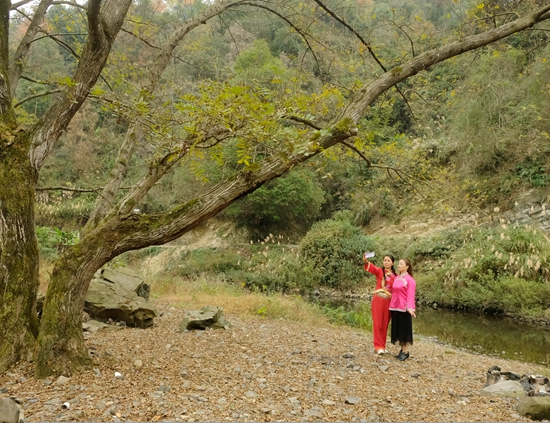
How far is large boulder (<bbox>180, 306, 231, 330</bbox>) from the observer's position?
672cm

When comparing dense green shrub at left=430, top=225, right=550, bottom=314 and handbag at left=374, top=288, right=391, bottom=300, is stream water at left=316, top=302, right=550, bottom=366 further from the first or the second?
handbag at left=374, top=288, right=391, bottom=300

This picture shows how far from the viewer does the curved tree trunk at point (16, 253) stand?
4.02 m

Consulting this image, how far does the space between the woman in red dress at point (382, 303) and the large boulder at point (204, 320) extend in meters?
2.37

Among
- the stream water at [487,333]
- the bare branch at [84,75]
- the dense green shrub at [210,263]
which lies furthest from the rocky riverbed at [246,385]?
the dense green shrub at [210,263]

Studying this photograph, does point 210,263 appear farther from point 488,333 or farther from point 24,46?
point 24,46

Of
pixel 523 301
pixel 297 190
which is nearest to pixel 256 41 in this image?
pixel 297 190

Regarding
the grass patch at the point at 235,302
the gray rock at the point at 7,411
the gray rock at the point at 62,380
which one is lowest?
the grass patch at the point at 235,302

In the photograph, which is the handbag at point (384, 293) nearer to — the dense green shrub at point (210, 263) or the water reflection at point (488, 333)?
the water reflection at point (488, 333)

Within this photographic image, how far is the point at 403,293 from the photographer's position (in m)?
6.18

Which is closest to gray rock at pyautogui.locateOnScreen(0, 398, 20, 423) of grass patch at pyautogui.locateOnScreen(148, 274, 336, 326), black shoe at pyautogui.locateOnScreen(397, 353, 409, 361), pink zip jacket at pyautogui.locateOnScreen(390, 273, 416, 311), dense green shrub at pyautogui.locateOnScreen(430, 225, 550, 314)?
black shoe at pyautogui.locateOnScreen(397, 353, 409, 361)

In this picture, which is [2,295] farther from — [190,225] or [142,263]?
[142,263]

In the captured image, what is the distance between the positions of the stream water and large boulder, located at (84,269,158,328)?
662 cm

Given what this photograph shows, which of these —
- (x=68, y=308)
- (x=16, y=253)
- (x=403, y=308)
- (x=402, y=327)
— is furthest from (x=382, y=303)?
(x=16, y=253)

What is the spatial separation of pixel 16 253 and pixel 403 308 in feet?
15.7
